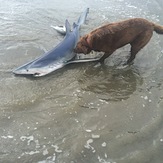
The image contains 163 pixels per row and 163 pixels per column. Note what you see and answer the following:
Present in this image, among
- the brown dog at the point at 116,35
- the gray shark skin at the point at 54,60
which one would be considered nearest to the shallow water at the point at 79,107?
the gray shark skin at the point at 54,60

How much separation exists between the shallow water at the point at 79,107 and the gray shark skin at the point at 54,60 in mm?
151

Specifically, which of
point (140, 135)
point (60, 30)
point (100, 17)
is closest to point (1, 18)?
point (60, 30)

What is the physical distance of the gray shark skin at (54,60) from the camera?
5910 mm

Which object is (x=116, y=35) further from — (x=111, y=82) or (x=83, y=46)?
(x=111, y=82)

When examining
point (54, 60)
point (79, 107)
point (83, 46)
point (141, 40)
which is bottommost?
point (79, 107)

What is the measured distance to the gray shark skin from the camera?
591 centimetres

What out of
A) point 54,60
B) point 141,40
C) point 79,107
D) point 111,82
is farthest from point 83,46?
point 79,107

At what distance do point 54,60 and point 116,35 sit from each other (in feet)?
5.04

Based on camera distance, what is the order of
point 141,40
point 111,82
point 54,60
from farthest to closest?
point 141,40 < point 54,60 < point 111,82

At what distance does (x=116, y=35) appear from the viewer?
6195 millimetres

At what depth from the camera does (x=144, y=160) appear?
4.29 metres

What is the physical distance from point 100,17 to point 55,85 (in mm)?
4516

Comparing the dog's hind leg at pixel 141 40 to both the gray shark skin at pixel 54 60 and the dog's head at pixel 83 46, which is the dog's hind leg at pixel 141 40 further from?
the dog's head at pixel 83 46

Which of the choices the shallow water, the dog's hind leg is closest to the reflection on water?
the shallow water
